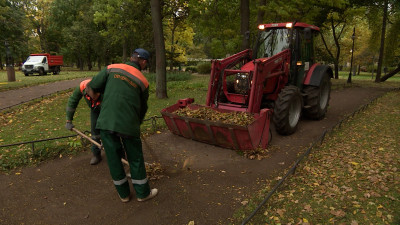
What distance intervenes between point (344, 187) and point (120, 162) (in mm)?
3213

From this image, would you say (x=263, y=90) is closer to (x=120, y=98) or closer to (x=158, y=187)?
(x=158, y=187)

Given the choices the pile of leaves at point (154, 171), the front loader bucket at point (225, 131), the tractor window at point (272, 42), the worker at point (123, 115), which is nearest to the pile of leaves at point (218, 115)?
the front loader bucket at point (225, 131)

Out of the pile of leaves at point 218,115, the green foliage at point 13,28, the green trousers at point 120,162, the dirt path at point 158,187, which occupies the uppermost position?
the green foliage at point 13,28

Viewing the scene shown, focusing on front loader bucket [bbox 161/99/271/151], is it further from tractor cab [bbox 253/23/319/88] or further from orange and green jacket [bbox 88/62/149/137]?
tractor cab [bbox 253/23/319/88]

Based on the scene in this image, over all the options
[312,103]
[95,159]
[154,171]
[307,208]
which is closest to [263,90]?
[312,103]

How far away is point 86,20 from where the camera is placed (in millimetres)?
35125

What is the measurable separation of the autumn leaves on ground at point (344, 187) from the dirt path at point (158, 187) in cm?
46

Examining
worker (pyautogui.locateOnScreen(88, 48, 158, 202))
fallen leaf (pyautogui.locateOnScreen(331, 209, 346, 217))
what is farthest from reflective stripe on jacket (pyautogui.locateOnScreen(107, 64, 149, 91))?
fallen leaf (pyautogui.locateOnScreen(331, 209, 346, 217))

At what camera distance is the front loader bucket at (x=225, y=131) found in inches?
204

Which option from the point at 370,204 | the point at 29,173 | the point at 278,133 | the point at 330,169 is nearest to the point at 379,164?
the point at 330,169

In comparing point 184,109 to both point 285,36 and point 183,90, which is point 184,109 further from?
point 183,90

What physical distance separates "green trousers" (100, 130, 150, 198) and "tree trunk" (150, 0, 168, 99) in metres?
8.07

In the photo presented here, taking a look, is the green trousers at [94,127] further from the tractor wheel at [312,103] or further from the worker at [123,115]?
the tractor wheel at [312,103]

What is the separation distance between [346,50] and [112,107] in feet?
128
